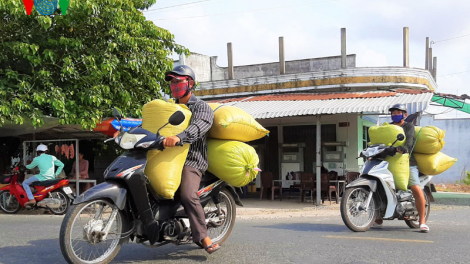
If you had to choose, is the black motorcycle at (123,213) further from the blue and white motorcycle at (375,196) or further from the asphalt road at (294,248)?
the blue and white motorcycle at (375,196)

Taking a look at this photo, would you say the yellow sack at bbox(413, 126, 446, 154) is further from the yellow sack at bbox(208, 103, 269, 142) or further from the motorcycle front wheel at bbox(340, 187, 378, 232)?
the yellow sack at bbox(208, 103, 269, 142)

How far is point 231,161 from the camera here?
16.3 ft

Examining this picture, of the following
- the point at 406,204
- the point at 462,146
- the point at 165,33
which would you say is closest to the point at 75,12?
the point at 165,33

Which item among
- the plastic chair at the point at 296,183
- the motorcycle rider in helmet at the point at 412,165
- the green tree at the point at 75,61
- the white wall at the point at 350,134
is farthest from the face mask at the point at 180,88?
the white wall at the point at 350,134

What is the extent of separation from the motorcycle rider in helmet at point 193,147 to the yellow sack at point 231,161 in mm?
128

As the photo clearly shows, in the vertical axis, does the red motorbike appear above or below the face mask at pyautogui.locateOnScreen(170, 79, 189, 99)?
below

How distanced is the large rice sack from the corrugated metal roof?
7.91 metres

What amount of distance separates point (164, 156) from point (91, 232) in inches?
36.7

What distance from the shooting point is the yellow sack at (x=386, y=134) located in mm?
6953

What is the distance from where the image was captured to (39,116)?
1085 centimetres

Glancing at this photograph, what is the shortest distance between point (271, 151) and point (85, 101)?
7.22 meters

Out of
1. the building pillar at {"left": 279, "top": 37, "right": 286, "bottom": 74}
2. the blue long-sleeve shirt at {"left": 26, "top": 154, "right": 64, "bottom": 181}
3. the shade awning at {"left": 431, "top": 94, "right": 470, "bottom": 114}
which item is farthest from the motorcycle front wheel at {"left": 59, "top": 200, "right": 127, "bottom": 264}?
the shade awning at {"left": 431, "top": 94, "right": 470, "bottom": 114}

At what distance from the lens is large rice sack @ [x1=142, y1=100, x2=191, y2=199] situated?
4383 mm

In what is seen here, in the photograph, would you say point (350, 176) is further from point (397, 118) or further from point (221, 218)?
point (221, 218)
